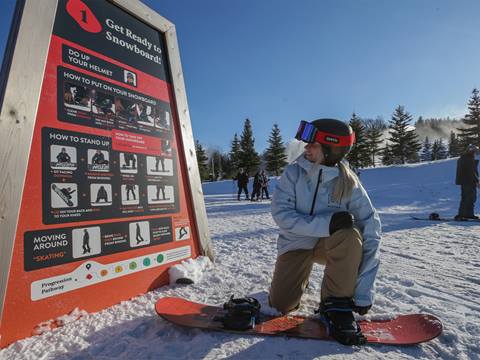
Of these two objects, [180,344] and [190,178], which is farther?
[190,178]

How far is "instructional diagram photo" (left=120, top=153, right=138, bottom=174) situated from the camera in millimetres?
2648

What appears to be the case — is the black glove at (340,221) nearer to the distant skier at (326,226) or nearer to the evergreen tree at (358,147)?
the distant skier at (326,226)

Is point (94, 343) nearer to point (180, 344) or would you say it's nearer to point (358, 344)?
point (180, 344)

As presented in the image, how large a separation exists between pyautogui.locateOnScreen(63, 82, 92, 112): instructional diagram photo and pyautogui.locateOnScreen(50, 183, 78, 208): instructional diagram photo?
24.2 inches

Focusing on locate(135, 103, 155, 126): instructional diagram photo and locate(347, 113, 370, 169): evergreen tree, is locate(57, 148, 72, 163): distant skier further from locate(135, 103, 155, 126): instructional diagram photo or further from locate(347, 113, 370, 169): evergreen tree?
locate(347, 113, 370, 169): evergreen tree

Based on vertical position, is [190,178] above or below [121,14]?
below

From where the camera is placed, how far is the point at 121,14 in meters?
2.89

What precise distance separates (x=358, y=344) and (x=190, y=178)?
2244 millimetres

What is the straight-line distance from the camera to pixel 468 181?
7461 millimetres

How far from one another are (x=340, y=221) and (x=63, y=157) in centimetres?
203

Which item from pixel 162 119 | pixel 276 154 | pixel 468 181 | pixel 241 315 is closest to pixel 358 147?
pixel 276 154

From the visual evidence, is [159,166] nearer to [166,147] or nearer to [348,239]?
[166,147]

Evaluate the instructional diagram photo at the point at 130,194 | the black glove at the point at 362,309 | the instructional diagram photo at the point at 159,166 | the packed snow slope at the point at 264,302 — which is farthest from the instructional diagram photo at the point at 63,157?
the black glove at the point at 362,309

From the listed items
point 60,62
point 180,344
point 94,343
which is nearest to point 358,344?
point 180,344
